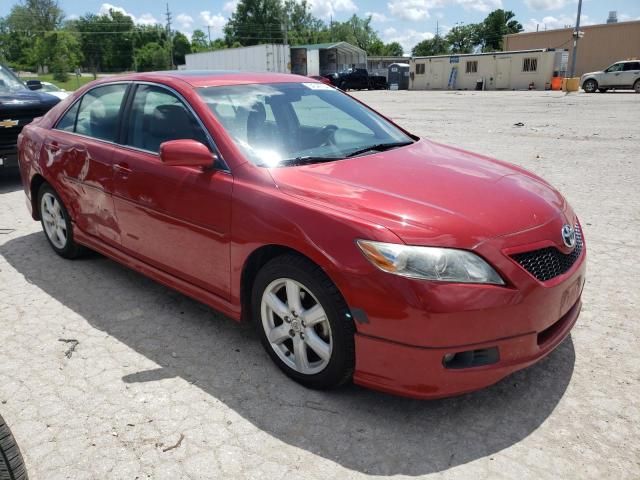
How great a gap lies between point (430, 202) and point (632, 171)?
7021mm

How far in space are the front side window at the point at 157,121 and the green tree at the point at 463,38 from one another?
108607 mm

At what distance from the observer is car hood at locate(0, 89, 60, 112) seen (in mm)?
7918

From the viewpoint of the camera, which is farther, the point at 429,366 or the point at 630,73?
the point at 630,73

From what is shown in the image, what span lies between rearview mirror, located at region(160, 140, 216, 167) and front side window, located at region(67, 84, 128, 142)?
3.74ft

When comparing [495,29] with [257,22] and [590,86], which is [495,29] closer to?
[257,22]

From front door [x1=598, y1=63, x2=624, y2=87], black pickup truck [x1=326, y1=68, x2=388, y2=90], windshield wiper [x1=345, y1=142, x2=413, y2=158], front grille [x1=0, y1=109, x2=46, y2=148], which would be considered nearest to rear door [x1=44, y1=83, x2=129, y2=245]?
windshield wiper [x1=345, y1=142, x2=413, y2=158]

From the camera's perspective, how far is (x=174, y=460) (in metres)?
2.42

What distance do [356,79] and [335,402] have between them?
139 feet

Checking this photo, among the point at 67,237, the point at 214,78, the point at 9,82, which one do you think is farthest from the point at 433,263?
the point at 9,82

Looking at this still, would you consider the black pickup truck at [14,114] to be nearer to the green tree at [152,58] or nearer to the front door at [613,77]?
→ the front door at [613,77]

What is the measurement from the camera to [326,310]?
8.57 feet

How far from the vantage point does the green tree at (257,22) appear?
10862 centimetres

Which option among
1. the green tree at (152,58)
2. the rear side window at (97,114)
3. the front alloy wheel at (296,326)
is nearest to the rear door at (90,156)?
the rear side window at (97,114)

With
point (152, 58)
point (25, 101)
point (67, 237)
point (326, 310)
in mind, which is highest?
point (152, 58)
